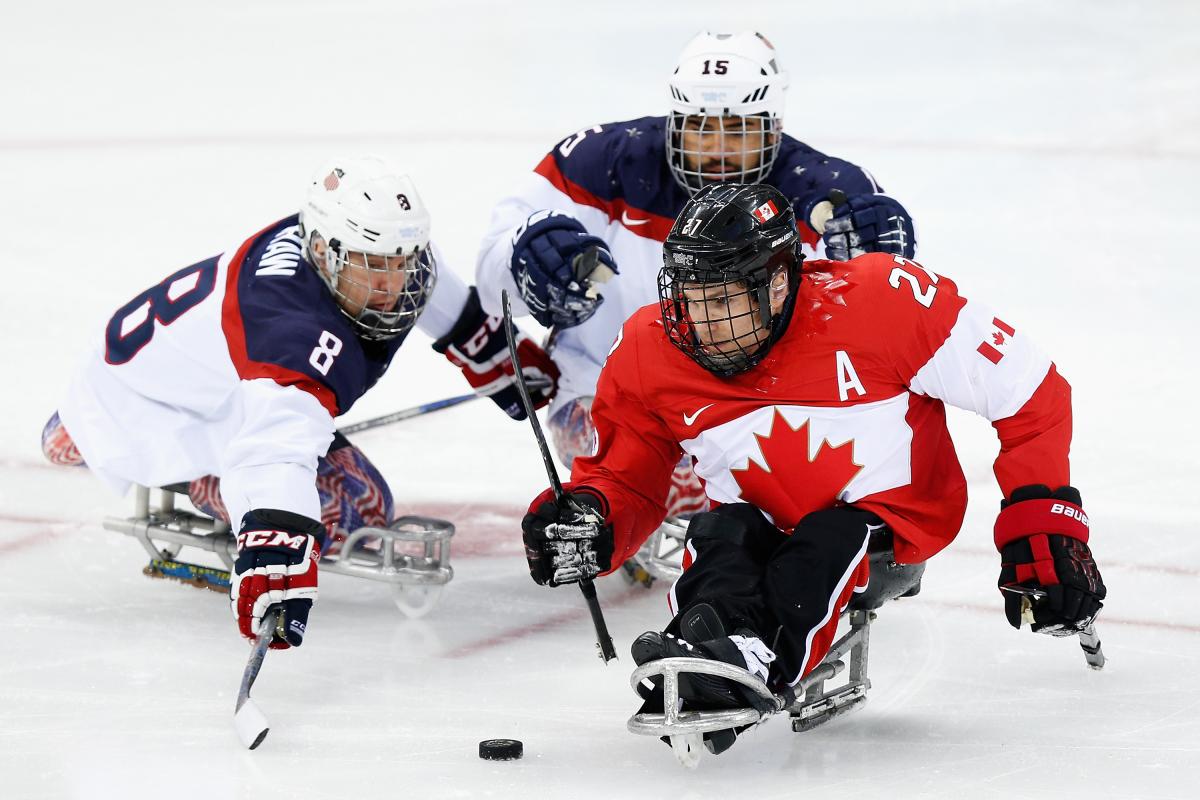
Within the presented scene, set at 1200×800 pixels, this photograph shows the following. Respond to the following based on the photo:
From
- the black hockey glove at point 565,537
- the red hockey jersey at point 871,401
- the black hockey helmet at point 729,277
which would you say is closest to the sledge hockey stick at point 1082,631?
the red hockey jersey at point 871,401

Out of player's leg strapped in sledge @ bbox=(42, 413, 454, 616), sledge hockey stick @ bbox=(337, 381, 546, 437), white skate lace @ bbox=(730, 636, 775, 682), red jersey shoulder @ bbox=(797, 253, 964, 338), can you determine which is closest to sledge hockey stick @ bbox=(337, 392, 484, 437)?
sledge hockey stick @ bbox=(337, 381, 546, 437)

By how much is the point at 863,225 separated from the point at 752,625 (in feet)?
3.91

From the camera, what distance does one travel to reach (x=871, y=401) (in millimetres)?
→ 2820

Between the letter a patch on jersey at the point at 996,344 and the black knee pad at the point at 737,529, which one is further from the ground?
the letter a patch on jersey at the point at 996,344

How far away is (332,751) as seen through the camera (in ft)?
9.55

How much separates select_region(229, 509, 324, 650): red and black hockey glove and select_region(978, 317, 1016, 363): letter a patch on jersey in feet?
4.13

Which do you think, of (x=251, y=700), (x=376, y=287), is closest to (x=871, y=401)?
(x=376, y=287)

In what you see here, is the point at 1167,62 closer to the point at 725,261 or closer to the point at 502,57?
the point at 502,57

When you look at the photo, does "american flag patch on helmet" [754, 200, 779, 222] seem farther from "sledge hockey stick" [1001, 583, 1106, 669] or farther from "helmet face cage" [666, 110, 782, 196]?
"helmet face cage" [666, 110, 782, 196]

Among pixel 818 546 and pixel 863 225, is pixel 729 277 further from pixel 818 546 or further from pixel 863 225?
pixel 863 225

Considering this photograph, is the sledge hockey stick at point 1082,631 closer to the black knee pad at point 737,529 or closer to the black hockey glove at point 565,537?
the black knee pad at point 737,529

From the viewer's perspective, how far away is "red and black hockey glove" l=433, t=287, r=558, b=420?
4.01 metres

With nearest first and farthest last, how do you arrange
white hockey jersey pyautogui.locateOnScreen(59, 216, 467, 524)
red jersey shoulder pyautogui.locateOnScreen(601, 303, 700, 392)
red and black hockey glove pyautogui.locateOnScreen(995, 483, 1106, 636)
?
1. red and black hockey glove pyautogui.locateOnScreen(995, 483, 1106, 636)
2. red jersey shoulder pyautogui.locateOnScreen(601, 303, 700, 392)
3. white hockey jersey pyautogui.locateOnScreen(59, 216, 467, 524)

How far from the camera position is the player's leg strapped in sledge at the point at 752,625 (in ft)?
8.36
